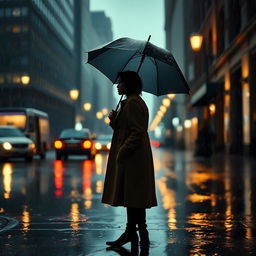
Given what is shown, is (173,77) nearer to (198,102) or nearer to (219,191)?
(219,191)

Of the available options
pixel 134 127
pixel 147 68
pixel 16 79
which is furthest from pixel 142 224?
pixel 16 79

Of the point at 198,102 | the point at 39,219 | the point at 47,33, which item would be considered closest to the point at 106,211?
the point at 39,219

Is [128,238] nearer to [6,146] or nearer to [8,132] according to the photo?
[6,146]

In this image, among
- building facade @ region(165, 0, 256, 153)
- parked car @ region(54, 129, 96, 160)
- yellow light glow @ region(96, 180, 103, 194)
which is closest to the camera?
yellow light glow @ region(96, 180, 103, 194)

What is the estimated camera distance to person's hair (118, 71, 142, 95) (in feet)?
18.2

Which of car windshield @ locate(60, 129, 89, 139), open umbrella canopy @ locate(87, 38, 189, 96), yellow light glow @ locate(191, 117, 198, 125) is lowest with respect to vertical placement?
car windshield @ locate(60, 129, 89, 139)

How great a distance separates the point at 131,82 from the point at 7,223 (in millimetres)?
2770

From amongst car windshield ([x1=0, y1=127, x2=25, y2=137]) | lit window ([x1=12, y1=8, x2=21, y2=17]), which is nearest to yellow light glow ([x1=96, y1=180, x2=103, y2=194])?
car windshield ([x1=0, y1=127, x2=25, y2=137])

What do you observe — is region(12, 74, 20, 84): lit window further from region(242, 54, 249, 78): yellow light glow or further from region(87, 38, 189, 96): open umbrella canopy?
region(87, 38, 189, 96): open umbrella canopy

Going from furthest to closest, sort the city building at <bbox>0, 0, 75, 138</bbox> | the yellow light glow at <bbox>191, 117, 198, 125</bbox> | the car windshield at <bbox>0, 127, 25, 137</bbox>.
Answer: the city building at <bbox>0, 0, 75, 138</bbox>, the yellow light glow at <bbox>191, 117, 198, 125</bbox>, the car windshield at <bbox>0, 127, 25, 137</bbox>

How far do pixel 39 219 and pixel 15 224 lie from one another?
60 cm

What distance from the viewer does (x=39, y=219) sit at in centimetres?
756

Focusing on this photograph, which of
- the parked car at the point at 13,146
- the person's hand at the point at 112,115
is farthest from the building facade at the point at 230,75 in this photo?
the person's hand at the point at 112,115

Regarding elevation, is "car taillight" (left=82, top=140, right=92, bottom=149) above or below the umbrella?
below
